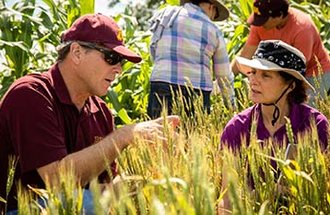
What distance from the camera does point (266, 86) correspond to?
10.7ft

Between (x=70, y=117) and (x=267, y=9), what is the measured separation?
2.01m

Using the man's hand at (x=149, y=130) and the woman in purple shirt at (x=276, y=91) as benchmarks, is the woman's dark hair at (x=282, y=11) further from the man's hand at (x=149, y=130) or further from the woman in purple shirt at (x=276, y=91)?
the man's hand at (x=149, y=130)

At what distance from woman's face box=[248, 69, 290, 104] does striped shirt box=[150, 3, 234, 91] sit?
114 centimetres

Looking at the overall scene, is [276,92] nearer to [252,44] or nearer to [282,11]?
[282,11]

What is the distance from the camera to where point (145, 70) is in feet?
17.6

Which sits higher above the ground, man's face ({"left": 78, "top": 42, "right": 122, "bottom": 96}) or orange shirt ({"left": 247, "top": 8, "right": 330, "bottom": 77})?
man's face ({"left": 78, "top": 42, "right": 122, "bottom": 96})

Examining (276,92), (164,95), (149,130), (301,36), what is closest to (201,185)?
(149,130)

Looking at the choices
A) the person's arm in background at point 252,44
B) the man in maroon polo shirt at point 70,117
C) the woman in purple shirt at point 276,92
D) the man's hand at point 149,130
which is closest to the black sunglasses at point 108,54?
the man in maroon polo shirt at point 70,117

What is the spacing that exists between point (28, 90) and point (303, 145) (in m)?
1.09

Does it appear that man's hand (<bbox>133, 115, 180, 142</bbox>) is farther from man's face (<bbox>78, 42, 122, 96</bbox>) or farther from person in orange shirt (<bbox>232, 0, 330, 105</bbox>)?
person in orange shirt (<bbox>232, 0, 330, 105</bbox>)

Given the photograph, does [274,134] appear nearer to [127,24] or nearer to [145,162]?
[145,162]

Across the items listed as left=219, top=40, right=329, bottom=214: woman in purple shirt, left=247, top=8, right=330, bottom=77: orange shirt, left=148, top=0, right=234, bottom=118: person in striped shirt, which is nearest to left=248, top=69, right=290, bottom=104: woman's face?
left=219, top=40, right=329, bottom=214: woman in purple shirt

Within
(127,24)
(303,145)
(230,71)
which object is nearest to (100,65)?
(303,145)

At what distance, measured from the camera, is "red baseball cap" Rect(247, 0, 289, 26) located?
458cm
